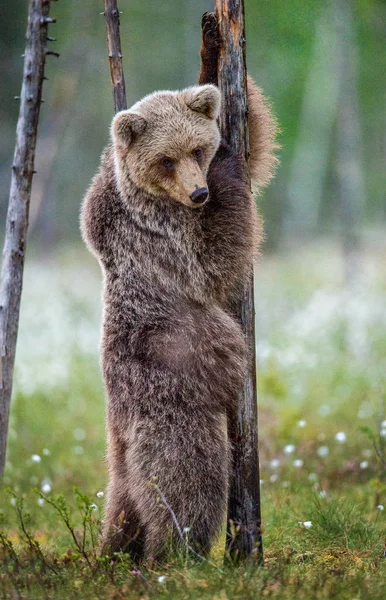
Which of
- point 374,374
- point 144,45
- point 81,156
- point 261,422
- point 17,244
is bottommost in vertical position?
point 261,422

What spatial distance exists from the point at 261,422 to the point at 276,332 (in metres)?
2.92

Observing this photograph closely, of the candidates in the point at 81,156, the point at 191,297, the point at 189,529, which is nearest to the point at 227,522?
the point at 189,529

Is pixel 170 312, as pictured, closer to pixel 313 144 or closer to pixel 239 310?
pixel 239 310

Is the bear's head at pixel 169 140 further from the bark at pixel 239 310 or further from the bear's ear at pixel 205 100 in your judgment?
the bark at pixel 239 310

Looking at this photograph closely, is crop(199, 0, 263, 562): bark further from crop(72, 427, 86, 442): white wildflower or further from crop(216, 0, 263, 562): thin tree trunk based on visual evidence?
crop(72, 427, 86, 442): white wildflower

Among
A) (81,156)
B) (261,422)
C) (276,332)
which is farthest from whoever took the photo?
(81,156)

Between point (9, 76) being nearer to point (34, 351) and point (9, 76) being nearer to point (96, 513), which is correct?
point (34, 351)

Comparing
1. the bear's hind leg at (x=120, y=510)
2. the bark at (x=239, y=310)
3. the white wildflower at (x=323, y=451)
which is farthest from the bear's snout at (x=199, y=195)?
the white wildflower at (x=323, y=451)

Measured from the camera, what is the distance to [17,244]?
18.0 feet

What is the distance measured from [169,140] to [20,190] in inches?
49.9

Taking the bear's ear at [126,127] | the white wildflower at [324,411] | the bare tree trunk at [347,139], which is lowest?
the white wildflower at [324,411]

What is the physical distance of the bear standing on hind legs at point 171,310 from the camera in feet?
15.8

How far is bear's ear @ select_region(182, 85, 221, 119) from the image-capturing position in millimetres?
4762

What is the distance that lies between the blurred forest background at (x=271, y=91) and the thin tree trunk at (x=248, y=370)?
32.3ft
